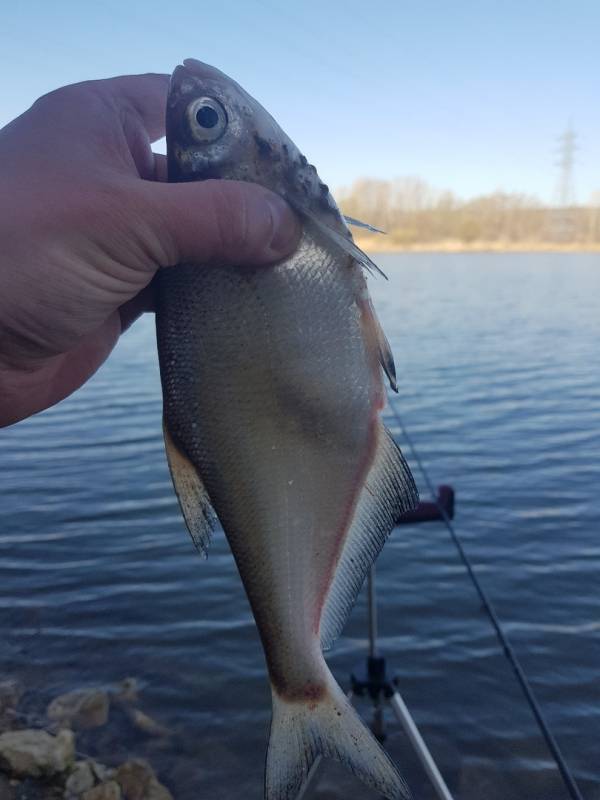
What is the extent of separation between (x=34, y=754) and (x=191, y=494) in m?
4.40

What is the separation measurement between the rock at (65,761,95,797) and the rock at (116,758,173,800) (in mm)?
228

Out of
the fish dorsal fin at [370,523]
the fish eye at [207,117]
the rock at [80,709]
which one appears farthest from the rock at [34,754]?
the fish eye at [207,117]

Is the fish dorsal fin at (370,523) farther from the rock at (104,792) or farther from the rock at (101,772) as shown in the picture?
the rock at (101,772)

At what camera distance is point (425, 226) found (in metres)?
111

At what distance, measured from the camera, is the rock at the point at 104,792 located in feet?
17.6

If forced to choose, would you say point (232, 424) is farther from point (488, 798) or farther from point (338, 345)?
point (488, 798)

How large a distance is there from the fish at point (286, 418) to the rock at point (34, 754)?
13.2ft

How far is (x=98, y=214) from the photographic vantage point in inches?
86.9

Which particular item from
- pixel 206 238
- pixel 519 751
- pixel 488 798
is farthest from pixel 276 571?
pixel 519 751

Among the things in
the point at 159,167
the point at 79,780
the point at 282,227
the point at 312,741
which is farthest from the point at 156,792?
the point at 282,227

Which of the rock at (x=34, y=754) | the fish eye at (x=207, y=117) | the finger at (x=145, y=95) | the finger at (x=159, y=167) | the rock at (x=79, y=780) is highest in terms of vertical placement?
the finger at (x=145, y=95)

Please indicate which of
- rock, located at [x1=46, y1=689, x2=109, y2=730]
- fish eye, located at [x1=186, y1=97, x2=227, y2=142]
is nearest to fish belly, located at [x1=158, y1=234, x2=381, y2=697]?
fish eye, located at [x1=186, y1=97, x2=227, y2=142]

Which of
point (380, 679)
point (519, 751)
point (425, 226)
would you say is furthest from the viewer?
point (425, 226)

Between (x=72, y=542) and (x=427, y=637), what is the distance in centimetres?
554
